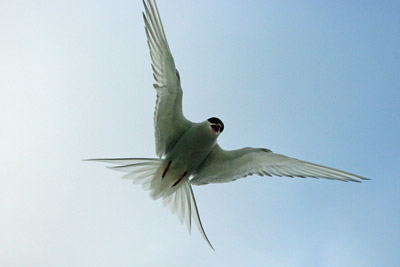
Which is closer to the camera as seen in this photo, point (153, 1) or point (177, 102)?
point (153, 1)

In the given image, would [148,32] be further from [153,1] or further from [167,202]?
[167,202]

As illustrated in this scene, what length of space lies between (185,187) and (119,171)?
3.58 feet

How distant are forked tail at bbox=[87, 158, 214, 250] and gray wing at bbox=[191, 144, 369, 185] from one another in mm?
271

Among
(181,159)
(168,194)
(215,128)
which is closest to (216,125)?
(215,128)

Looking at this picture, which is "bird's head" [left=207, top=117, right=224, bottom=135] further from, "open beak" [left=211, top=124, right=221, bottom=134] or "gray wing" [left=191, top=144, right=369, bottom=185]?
"gray wing" [left=191, top=144, right=369, bottom=185]

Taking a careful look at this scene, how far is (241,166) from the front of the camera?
20.2 ft

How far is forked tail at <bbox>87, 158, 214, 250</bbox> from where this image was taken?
582 cm

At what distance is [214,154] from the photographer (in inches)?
241

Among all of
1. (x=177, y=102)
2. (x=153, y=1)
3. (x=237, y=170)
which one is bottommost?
(x=237, y=170)

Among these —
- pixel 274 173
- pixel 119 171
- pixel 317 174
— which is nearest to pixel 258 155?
pixel 274 173

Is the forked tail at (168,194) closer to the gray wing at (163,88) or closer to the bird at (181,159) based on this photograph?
the bird at (181,159)

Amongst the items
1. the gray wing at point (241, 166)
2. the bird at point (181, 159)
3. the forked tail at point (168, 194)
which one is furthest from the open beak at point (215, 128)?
the forked tail at point (168, 194)

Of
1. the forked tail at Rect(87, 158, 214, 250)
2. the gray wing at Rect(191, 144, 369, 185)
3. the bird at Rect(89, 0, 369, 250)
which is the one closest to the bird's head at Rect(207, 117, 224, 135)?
the bird at Rect(89, 0, 369, 250)

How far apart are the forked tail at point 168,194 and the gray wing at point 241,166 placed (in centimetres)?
27
